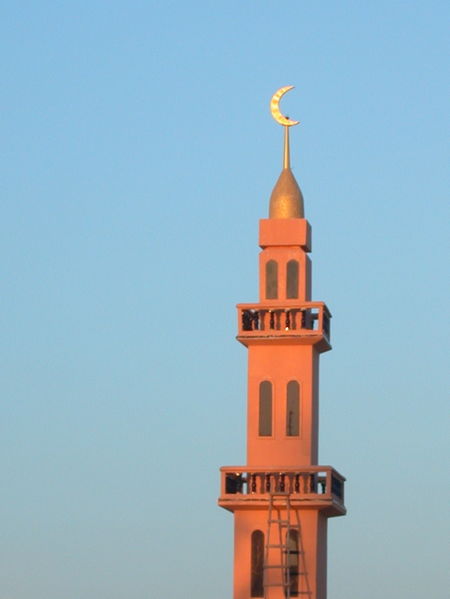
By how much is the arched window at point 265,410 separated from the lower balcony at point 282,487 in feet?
4.92

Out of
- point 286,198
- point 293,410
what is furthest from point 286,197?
point 293,410

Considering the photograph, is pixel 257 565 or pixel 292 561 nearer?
pixel 292 561

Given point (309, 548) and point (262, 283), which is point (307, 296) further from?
point (309, 548)

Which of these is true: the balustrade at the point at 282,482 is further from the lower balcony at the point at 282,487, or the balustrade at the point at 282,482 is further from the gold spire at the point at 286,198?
the gold spire at the point at 286,198

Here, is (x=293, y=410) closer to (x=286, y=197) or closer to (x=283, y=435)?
(x=283, y=435)

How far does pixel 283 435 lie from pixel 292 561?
3.88 metres

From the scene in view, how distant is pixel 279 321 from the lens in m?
69.7

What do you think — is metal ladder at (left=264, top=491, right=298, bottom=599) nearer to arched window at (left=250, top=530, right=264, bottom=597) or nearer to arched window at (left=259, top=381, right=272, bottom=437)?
arched window at (left=250, top=530, right=264, bottom=597)

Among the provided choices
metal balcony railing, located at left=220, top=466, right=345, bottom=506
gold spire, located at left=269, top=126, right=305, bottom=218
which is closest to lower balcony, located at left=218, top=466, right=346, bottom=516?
metal balcony railing, located at left=220, top=466, right=345, bottom=506

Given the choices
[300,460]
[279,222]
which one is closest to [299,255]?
[279,222]

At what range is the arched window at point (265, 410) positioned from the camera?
6938 cm

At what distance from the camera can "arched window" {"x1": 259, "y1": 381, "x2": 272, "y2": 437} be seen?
228ft

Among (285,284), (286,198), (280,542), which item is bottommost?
(280,542)

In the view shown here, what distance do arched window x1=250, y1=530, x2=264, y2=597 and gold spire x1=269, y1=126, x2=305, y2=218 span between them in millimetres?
9978
